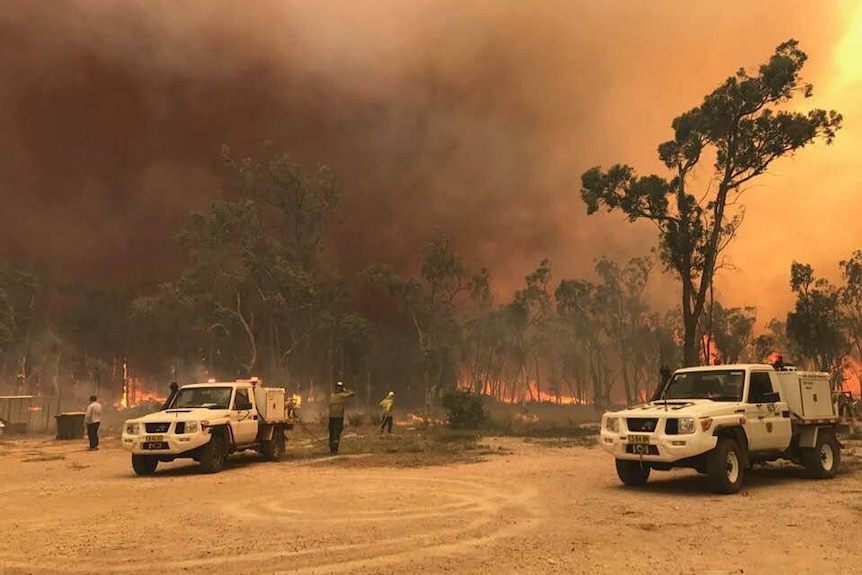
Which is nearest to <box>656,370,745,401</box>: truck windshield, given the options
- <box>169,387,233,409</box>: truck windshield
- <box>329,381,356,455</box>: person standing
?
<box>329,381,356,455</box>: person standing

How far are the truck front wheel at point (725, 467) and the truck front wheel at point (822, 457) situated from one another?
2667 millimetres

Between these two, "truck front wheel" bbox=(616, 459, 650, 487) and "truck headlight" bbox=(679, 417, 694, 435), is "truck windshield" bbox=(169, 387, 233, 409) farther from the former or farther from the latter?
"truck headlight" bbox=(679, 417, 694, 435)

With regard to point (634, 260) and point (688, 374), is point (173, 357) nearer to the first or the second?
point (634, 260)

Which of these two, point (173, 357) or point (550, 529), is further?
point (173, 357)

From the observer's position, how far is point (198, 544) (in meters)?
7.99

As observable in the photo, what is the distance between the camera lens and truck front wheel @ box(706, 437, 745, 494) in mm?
11008

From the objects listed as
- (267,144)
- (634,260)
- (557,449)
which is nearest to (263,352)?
(267,144)

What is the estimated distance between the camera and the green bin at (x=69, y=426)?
30.5 m

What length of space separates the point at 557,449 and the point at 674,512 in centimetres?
1223

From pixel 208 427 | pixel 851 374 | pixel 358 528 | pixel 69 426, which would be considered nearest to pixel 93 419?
pixel 69 426

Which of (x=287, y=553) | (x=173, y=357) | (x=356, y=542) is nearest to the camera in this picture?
(x=287, y=553)

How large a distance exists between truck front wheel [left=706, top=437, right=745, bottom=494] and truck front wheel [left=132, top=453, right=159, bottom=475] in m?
12.4

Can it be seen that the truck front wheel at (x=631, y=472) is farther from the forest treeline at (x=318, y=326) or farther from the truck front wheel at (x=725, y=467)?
the forest treeline at (x=318, y=326)

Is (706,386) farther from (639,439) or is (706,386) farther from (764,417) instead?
(639,439)
